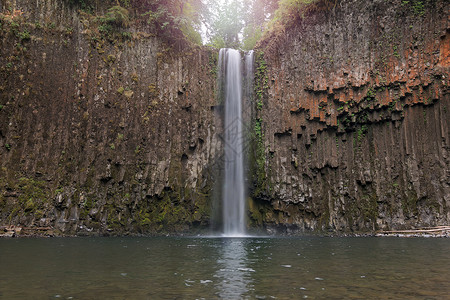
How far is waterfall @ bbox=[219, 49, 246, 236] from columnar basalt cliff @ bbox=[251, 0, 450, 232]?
106 cm

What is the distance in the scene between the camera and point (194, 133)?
68.5ft

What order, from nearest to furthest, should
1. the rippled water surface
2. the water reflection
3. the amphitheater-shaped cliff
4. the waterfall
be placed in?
the rippled water surface → the water reflection → the amphitheater-shaped cliff → the waterfall

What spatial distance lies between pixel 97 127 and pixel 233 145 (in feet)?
28.8

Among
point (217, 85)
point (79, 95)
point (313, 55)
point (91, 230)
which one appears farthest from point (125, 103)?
point (313, 55)

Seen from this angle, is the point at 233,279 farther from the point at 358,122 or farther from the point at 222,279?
the point at 358,122

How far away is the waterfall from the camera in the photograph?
19.8 m

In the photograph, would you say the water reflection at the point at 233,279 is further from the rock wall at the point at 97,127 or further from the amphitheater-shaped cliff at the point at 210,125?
the amphitheater-shaped cliff at the point at 210,125

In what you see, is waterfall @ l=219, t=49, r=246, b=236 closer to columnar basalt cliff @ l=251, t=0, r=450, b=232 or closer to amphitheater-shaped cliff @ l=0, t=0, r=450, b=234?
amphitheater-shaped cliff @ l=0, t=0, r=450, b=234

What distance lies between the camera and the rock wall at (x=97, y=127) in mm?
17500

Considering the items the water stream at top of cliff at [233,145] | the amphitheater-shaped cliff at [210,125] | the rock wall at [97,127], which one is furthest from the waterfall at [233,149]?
the rock wall at [97,127]

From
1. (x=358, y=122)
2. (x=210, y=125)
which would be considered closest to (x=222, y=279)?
(x=210, y=125)

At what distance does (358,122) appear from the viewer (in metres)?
19.8

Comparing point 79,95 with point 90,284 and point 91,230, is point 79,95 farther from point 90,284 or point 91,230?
point 90,284

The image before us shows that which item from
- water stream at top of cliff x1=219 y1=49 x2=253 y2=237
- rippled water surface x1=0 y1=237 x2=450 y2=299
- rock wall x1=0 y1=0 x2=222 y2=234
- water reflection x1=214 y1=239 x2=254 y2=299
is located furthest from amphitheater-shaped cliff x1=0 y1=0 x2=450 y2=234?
water reflection x1=214 y1=239 x2=254 y2=299
